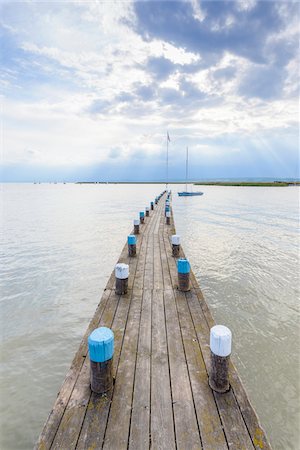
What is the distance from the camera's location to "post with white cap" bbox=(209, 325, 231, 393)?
3031 mm

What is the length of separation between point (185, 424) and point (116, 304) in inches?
121

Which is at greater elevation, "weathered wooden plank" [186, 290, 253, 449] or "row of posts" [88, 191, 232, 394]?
"row of posts" [88, 191, 232, 394]

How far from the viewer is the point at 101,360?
3.01m

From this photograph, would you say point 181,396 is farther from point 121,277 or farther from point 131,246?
point 131,246

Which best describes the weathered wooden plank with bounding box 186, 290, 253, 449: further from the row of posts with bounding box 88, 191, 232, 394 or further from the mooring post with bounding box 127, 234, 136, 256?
the mooring post with bounding box 127, 234, 136, 256

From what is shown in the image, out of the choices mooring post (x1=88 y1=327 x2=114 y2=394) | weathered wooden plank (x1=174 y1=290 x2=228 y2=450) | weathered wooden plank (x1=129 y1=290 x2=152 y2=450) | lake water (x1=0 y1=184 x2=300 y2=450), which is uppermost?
mooring post (x1=88 y1=327 x2=114 y2=394)

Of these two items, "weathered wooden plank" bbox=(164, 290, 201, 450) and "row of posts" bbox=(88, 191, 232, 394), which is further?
"row of posts" bbox=(88, 191, 232, 394)

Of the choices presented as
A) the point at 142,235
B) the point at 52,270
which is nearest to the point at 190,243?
the point at 142,235

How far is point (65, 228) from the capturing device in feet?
67.7

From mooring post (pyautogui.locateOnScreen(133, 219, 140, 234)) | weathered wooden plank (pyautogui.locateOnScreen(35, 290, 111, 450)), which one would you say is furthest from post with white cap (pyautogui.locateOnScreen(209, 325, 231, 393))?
mooring post (pyautogui.locateOnScreen(133, 219, 140, 234))

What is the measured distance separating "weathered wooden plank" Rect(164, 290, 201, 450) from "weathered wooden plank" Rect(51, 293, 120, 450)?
43.2 inches

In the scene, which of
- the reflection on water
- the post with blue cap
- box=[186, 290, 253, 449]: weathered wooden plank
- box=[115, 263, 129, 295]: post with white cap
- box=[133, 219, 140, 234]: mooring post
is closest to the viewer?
box=[186, 290, 253, 449]: weathered wooden plank

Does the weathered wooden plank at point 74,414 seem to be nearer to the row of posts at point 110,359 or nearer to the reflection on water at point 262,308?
the row of posts at point 110,359

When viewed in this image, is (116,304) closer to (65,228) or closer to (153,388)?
(153,388)
